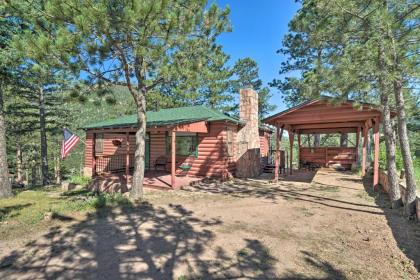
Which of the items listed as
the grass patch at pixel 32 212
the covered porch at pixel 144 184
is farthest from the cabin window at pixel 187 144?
the grass patch at pixel 32 212

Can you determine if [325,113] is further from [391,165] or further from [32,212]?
[32,212]

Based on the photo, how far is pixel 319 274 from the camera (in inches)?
126

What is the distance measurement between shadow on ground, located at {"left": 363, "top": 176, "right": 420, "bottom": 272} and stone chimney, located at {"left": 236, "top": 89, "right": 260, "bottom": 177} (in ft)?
19.9

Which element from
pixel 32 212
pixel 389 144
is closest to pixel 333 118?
pixel 389 144

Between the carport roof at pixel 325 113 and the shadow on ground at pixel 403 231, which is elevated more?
the carport roof at pixel 325 113

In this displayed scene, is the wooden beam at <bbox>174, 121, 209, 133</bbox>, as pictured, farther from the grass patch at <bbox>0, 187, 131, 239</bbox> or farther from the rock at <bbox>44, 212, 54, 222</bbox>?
the rock at <bbox>44, 212, 54, 222</bbox>

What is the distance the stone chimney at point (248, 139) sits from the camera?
40.6ft

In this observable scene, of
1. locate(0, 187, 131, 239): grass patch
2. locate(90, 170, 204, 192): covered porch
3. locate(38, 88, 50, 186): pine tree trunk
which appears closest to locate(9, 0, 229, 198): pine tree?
locate(0, 187, 131, 239): grass patch

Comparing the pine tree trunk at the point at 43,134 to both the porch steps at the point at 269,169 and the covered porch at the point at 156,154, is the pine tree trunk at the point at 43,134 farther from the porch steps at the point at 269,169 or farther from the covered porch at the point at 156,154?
the porch steps at the point at 269,169

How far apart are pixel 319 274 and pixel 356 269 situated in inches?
22.0

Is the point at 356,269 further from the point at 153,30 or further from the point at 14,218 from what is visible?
the point at 14,218

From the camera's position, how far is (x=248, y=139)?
12.8m

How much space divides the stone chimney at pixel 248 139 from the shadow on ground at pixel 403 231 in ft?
19.9

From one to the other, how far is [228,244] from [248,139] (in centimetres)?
894
